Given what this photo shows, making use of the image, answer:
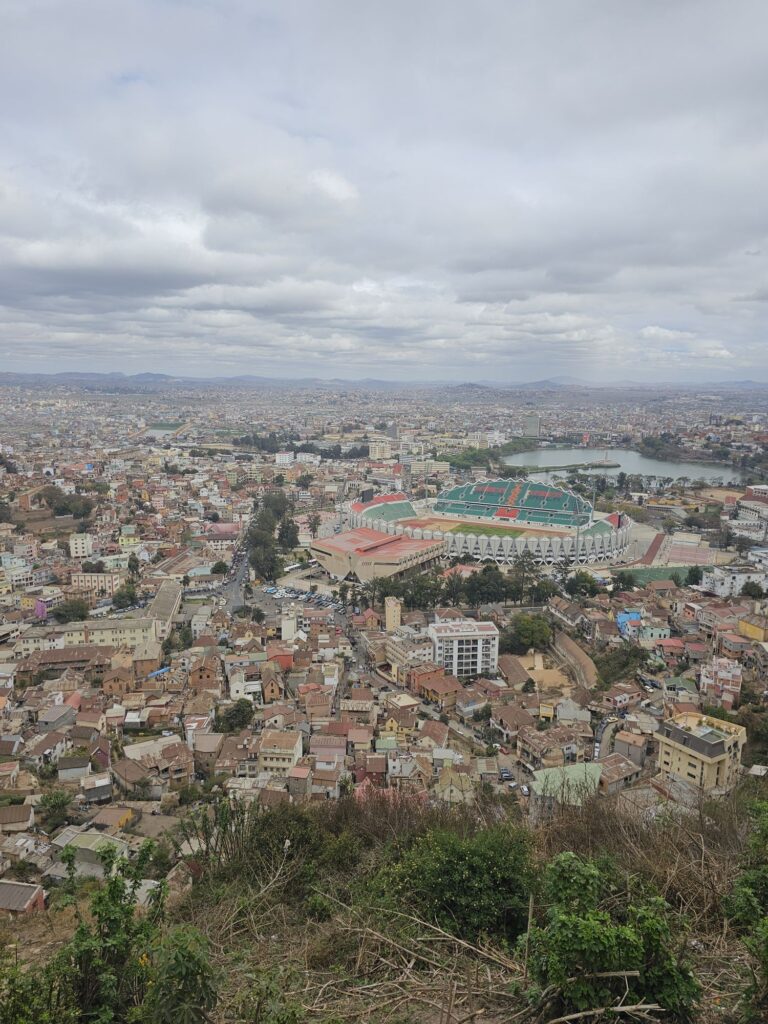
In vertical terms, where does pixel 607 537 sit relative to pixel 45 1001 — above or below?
below

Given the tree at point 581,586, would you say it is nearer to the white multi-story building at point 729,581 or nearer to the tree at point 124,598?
the white multi-story building at point 729,581

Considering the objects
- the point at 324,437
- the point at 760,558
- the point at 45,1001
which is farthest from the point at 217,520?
the point at 324,437

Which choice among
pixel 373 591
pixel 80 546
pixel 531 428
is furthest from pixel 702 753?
pixel 531 428

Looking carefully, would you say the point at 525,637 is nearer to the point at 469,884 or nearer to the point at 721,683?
the point at 721,683

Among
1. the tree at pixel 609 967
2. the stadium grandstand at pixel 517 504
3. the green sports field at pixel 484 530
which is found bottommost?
the green sports field at pixel 484 530

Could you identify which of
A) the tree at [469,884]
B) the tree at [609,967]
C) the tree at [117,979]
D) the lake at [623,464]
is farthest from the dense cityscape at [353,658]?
the lake at [623,464]

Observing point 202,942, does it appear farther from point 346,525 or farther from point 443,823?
point 346,525
